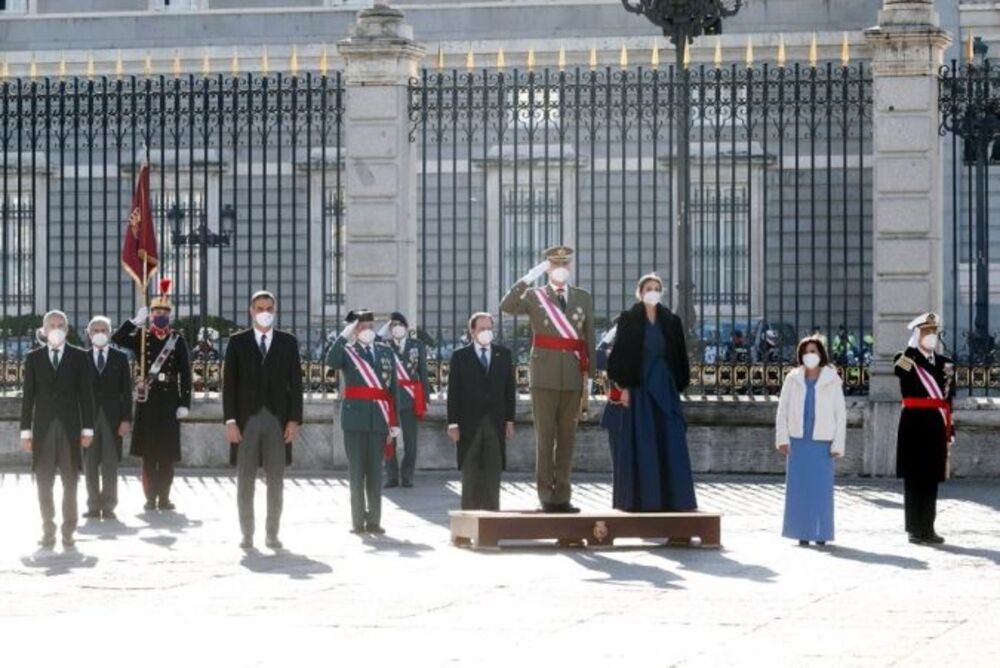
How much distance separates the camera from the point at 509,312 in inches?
680

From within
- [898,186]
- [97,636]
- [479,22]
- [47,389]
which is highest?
[479,22]

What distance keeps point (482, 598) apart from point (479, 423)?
4.90 meters

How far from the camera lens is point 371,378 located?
17.7m

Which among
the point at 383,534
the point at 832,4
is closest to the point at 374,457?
the point at 383,534

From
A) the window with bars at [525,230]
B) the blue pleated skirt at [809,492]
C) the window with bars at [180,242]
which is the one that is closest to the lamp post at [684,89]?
the window with bars at [180,242]

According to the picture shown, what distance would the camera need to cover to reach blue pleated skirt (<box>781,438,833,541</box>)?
16359 millimetres

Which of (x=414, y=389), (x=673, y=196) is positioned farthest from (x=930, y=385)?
(x=673, y=196)

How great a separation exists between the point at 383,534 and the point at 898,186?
277 inches

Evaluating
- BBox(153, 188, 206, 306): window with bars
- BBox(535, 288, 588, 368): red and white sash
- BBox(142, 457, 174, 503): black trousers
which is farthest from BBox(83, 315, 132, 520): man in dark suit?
BBox(535, 288, 588, 368): red and white sash

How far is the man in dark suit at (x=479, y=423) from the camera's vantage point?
17.8m

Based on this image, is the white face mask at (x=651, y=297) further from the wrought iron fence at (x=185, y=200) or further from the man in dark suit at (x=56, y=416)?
the wrought iron fence at (x=185, y=200)

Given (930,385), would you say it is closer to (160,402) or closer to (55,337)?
(55,337)

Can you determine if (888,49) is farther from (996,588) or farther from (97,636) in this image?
(97,636)

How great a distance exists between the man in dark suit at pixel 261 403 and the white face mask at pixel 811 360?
334 centimetres
